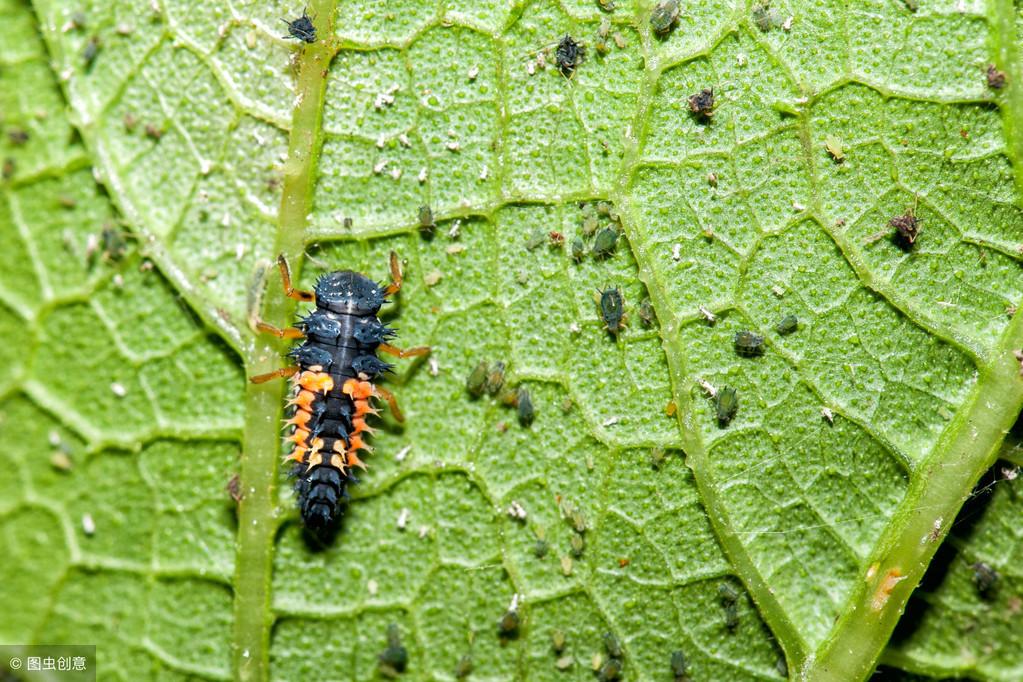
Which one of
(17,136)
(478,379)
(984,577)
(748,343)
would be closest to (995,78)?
(748,343)

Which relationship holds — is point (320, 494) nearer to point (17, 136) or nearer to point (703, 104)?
point (17, 136)

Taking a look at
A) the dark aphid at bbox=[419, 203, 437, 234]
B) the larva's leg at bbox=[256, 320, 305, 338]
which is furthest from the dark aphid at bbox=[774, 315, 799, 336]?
the larva's leg at bbox=[256, 320, 305, 338]

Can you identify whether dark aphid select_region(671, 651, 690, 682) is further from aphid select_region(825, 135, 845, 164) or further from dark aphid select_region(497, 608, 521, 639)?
aphid select_region(825, 135, 845, 164)

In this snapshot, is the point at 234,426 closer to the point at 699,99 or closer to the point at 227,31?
the point at 227,31

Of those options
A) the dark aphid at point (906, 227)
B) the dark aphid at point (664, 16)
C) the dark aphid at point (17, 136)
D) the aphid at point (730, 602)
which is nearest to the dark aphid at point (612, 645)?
the aphid at point (730, 602)

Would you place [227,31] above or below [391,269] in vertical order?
above

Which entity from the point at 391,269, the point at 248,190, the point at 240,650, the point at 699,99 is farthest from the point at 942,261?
the point at 240,650

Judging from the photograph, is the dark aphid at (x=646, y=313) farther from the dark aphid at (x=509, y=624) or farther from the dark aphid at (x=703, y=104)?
the dark aphid at (x=509, y=624)
